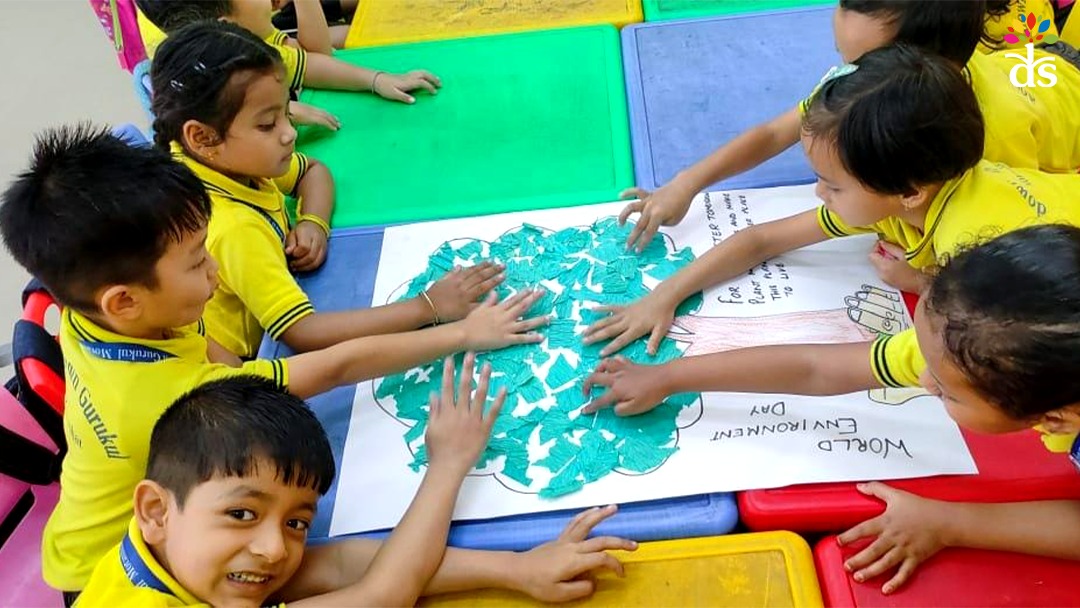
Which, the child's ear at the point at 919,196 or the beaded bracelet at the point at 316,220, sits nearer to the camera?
the child's ear at the point at 919,196

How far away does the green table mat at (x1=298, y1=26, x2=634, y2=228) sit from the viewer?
1.18 m

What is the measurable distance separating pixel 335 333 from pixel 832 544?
0.59m

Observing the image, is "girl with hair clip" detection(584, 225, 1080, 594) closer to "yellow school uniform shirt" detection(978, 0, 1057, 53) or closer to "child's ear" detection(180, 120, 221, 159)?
"child's ear" detection(180, 120, 221, 159)

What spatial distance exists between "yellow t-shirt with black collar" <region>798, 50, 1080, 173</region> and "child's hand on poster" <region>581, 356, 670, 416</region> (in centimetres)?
36

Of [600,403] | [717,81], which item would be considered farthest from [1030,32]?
[600,403]

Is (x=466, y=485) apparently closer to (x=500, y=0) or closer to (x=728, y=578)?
(x=728, y=578)

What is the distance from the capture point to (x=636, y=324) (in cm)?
94

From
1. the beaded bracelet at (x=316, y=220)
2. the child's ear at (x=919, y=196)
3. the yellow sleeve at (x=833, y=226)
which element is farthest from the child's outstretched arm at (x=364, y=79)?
the child's ear at (x=919, y=196)

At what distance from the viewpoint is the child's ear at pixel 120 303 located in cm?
75

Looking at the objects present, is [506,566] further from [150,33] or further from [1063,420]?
[150,33]

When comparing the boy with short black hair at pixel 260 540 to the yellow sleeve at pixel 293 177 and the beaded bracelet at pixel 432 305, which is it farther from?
the yellow sleeve at pixel 293 177

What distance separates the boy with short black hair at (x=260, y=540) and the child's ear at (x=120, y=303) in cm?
10

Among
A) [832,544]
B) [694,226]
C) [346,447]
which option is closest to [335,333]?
[346,447]

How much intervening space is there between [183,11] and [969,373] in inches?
44.8
